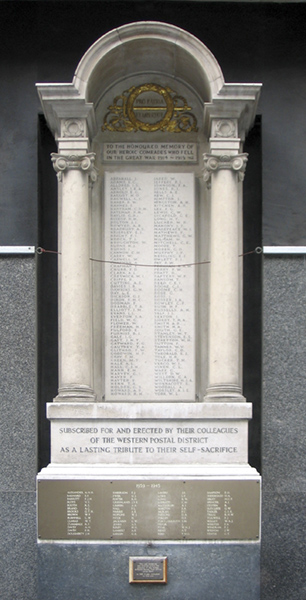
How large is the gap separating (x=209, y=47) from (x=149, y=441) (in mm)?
4717

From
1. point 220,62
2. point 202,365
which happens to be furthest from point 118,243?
point 220,62

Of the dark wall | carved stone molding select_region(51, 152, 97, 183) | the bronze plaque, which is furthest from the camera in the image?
the dark wall

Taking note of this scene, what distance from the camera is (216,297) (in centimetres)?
1145

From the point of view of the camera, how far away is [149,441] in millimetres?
11062

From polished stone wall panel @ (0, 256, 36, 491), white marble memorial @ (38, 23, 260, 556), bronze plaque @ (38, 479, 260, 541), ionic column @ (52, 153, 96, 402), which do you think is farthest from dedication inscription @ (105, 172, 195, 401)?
bronze plaque @ (38, 479, 260, 541)

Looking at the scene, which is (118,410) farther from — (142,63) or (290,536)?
(142,63)

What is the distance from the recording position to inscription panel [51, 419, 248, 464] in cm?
1102

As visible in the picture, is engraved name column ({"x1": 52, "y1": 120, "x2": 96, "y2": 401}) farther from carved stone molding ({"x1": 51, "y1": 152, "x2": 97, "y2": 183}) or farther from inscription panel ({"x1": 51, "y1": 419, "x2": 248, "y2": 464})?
inscription panel ({"x1": 51, "y1": 419, "x2": 248, "y2": 464})

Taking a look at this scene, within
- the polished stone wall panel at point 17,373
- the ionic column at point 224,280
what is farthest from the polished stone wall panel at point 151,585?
the ionic column at point 224,280

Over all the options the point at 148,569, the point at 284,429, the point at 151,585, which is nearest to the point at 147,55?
the point at 284,429

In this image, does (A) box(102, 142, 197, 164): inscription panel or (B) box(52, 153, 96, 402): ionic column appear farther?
(A) box(102, 142, 197, 164): inscription panel

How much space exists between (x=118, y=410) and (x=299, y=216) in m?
3.12

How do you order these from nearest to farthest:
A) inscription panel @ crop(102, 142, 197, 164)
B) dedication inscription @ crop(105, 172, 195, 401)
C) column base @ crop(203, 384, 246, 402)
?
column base @ crop(203, 384, 246, 402) < dedication inscription @ crop(105, 172, 195, 401) < inscription panel @ crop(102, 142, 197, 164)

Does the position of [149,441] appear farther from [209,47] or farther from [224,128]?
[209,47]
